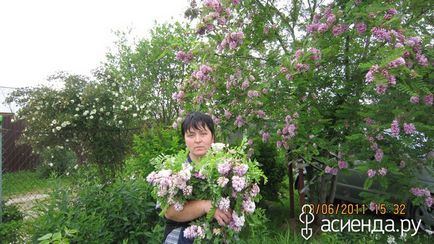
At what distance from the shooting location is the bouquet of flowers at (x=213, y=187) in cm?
176

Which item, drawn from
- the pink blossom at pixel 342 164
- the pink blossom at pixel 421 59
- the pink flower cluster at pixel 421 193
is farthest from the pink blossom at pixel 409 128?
the pink blossom at pixel 342 164

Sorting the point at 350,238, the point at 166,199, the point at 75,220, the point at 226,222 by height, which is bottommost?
the point at 350,238

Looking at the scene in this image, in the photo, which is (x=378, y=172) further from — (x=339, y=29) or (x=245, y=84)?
(x=245, y=84)

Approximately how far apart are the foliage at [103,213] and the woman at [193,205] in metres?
1.17

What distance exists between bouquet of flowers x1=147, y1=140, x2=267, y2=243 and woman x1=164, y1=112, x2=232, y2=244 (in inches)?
1.3

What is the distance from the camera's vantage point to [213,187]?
1777 mm

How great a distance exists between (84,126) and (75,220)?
17.1ft

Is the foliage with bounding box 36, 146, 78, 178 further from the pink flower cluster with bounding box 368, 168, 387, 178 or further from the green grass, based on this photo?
the pink flower cluster with bounding box 368, 168, 387, 178

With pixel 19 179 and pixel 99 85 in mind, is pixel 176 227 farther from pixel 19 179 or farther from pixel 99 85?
pixel 19 179

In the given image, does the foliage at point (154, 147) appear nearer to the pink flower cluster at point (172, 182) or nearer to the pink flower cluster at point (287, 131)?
the pink flower cluster at point (287, 131)

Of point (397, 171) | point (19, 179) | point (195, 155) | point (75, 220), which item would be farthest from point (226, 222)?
point (19, 179)

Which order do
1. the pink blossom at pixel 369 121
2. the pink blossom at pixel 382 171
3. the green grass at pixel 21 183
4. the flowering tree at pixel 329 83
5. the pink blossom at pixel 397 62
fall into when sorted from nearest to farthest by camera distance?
the pink blossom at pixel 397 62, the flowering tree at pixel 329 83, the pink blossom at pixel 382 171, the pink blossom at pixel 369 121, the green grass at pixel 21 183

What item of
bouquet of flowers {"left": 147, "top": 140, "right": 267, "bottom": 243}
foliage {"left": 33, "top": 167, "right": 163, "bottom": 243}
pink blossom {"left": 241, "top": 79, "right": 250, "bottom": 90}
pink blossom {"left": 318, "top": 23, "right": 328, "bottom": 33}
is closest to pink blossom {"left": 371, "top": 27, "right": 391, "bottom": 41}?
pink blossom {"left": 318, "top": 23, "right": 328, "bottom": 33}

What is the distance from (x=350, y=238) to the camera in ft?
14.0
